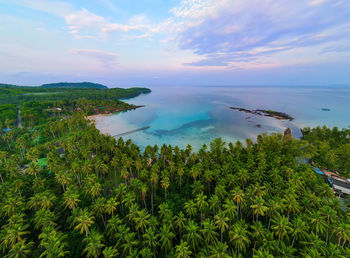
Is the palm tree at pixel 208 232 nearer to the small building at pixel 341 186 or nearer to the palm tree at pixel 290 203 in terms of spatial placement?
the palm tree at pixel 290 203

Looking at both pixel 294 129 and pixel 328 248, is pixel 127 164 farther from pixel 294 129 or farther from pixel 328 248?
pixel 294 129

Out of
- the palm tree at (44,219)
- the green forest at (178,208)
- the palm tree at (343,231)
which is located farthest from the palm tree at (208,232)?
the palm tree at (44,219)

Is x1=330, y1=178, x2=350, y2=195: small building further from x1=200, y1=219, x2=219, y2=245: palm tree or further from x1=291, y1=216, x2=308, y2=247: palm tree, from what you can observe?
x1=200, y1=219, x2=219, y2=245: palm tree

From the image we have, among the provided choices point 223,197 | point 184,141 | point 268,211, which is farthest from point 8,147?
point 268,211

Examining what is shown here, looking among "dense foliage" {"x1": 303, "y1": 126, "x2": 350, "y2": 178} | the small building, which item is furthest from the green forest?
the small building

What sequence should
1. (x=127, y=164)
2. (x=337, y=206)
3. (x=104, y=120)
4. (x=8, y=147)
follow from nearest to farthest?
(x=337, y=206) < (x=127, y=164) < (x=8, y=147) < (x=104, y=120)
